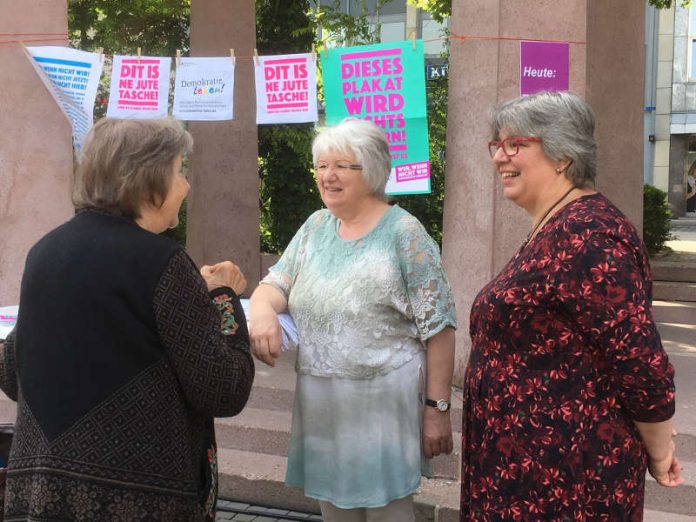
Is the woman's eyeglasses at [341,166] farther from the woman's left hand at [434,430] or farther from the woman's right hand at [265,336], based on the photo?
the woman's left hand at [434,430]

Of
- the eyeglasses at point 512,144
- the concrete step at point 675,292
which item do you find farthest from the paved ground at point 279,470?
the concrete step at point 675,292

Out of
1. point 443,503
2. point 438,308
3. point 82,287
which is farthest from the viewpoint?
point 443,503

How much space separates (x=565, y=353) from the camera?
2205mm

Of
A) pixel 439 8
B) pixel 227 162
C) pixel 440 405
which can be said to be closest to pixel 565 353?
pixel 440 405

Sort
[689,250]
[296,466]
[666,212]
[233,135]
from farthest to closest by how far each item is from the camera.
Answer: [689,250], [666,212], [233,135], [296,466]

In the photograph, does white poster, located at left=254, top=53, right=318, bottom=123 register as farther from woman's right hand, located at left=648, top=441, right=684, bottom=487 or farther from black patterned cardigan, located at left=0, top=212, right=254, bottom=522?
woman's right hand, located at left=648, top=441, right=684, bottom=487

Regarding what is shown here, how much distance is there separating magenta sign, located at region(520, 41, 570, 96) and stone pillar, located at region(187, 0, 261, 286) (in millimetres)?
3942

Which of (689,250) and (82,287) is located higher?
(82,287)

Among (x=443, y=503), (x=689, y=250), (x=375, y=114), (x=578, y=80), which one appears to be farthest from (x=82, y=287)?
(x=689, y=250)

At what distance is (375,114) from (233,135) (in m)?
3.76

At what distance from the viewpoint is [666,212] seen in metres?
12.0

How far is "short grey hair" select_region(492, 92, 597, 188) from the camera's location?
7.54ft

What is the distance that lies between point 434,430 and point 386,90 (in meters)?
2.43

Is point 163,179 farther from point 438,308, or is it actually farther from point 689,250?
point 689,250
